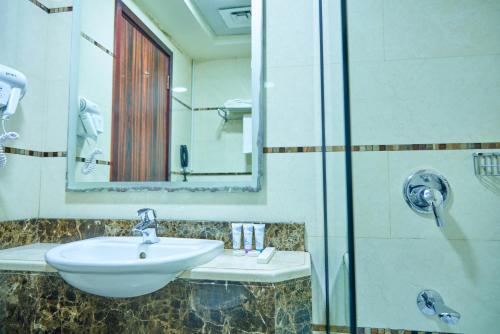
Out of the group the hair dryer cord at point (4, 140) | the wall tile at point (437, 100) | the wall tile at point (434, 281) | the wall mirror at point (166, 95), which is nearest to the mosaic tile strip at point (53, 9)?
the wall mirror at point (166, 95)

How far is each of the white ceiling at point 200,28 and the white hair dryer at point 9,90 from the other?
59 centimetres

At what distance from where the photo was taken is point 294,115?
4.16 ft

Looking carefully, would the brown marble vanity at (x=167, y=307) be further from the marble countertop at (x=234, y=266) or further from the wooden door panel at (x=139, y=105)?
the wooden door panel at (x=139, y=105)

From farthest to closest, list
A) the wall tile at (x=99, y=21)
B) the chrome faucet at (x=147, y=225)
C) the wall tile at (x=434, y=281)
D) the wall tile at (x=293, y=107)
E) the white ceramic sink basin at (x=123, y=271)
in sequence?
the wall tile at (x=99, y=21), the wall tile at (x=293, y=107), the chrome faucet at (x=147, y=225), the wall tile at (x=434, y=281), the white ceramic sink basin at (x=123, y=271)

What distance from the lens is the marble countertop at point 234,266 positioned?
87cm

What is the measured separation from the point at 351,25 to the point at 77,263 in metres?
0.86

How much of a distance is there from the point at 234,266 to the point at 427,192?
70 cm

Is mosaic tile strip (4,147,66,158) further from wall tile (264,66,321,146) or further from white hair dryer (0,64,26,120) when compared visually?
wall tile (264,66,321,146)

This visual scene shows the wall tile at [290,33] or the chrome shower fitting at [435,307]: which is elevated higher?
the wall tile at [290,33]

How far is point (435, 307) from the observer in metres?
1.07

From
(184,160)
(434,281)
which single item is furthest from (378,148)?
(184,160)

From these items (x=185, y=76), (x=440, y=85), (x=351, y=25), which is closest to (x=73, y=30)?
(x=185, y=76)

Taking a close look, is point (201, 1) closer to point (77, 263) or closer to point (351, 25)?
point (351, 25)

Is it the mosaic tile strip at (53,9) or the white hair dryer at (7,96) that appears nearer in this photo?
the white hair dryer at (7,96)
